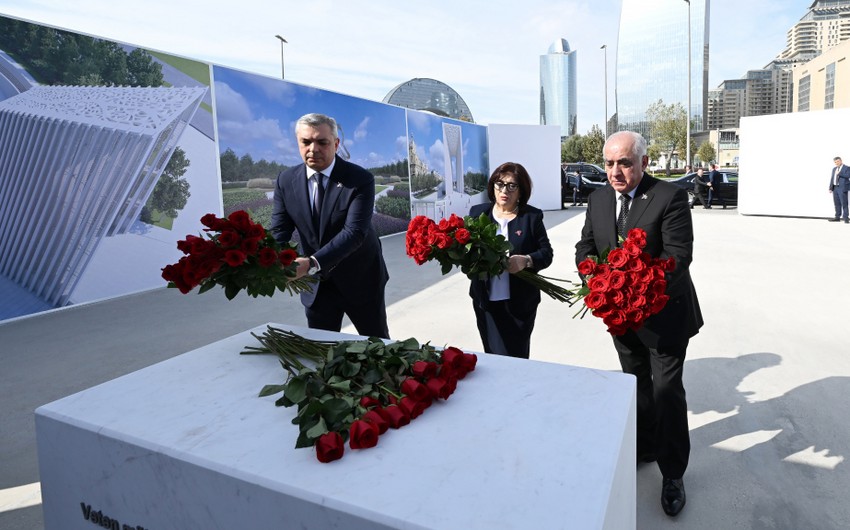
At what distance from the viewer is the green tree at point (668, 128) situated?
4644 centimetres

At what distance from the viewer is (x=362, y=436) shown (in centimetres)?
134

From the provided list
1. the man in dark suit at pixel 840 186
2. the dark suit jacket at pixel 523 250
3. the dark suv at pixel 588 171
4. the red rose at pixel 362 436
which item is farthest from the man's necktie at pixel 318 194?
the dark suv at pixel 588 171

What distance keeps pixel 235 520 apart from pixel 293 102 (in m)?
9.74

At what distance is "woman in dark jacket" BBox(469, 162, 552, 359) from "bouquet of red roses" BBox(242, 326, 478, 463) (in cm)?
119

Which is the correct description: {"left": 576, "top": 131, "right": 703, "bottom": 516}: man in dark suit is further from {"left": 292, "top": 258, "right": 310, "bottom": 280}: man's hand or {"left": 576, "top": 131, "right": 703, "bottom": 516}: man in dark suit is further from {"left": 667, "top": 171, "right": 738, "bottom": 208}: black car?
{"left": 667, "top": 171, "right": 738, "bottom": 208}: black car

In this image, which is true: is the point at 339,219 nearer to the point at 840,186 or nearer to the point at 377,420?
the point at 377,420

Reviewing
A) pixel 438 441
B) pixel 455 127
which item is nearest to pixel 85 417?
pixel 438 441

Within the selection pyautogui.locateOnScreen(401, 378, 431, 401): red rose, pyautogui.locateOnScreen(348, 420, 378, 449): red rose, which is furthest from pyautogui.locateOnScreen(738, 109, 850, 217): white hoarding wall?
pyautogui.locateOnScreen(348, 420, 378, 449): red rose

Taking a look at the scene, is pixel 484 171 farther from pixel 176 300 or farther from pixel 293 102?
pixel 176 300

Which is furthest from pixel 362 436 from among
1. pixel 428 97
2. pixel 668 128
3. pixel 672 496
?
pixel 668 128

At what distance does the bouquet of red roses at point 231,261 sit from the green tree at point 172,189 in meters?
6.49

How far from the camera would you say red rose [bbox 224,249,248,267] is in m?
1.84

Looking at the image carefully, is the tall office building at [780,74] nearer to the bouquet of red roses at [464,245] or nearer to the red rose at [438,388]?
the bouquet of red roses at [464,245]

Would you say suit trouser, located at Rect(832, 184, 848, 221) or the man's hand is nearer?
the man's hand
